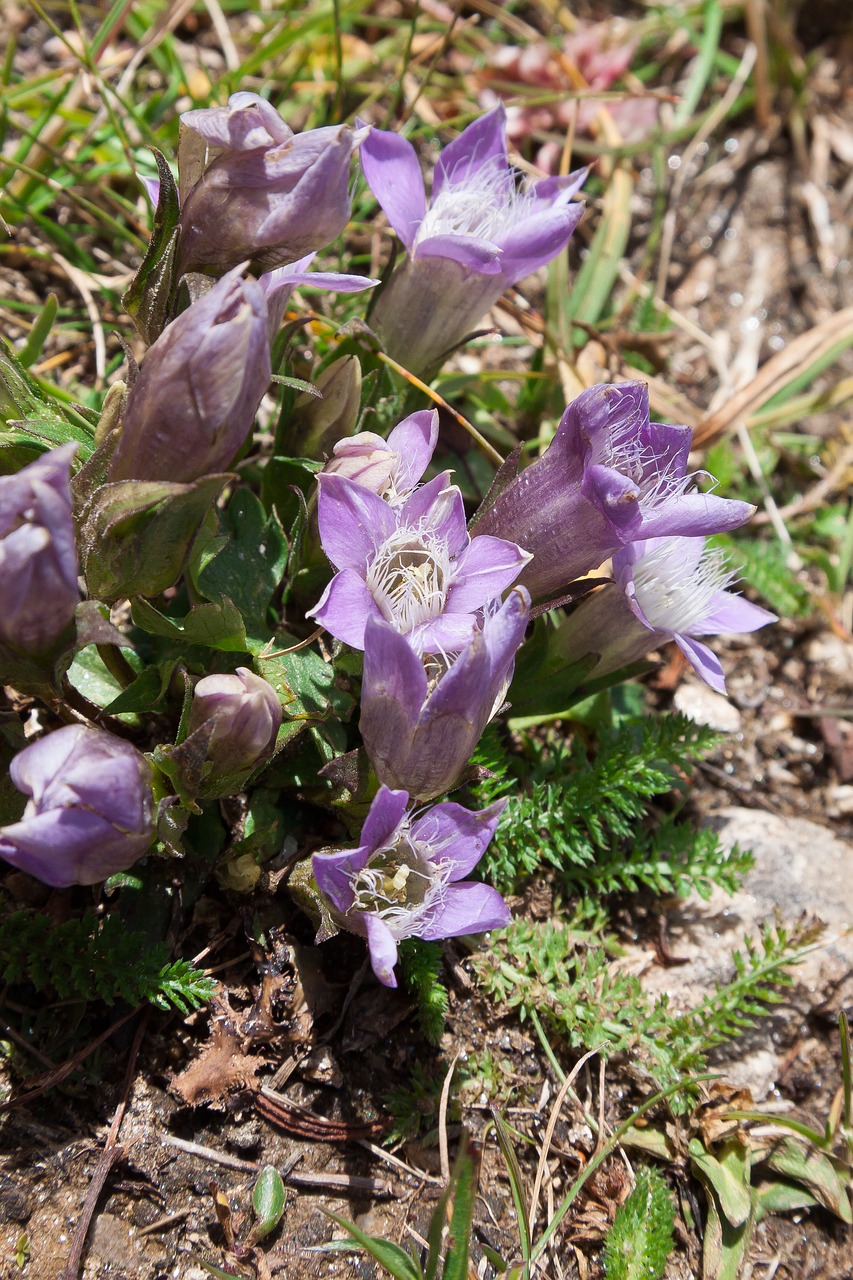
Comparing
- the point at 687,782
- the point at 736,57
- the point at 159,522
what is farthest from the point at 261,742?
the point at 736,57

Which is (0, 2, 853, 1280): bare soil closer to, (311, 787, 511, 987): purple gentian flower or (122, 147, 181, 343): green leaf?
(311, 787, 511, 987): purple gentian flower

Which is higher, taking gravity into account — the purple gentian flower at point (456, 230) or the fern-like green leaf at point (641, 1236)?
the purple gentian flower at point (456, 230)

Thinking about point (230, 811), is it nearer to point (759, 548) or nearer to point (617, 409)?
point (617, 409)

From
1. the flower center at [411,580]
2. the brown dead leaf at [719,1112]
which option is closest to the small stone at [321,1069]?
the brown dead leaf at [719,1112]

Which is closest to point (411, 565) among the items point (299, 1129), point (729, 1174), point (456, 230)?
point (456, 230)

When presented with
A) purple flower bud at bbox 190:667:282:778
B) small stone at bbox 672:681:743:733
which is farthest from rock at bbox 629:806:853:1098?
purple flower bud at bbox 190:667:282:778

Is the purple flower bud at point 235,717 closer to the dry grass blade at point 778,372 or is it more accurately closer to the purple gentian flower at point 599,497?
the purple gentian flower at point 599,497

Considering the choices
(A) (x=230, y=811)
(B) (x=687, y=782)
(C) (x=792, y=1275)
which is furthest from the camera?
(B) (x=687, y=782)
